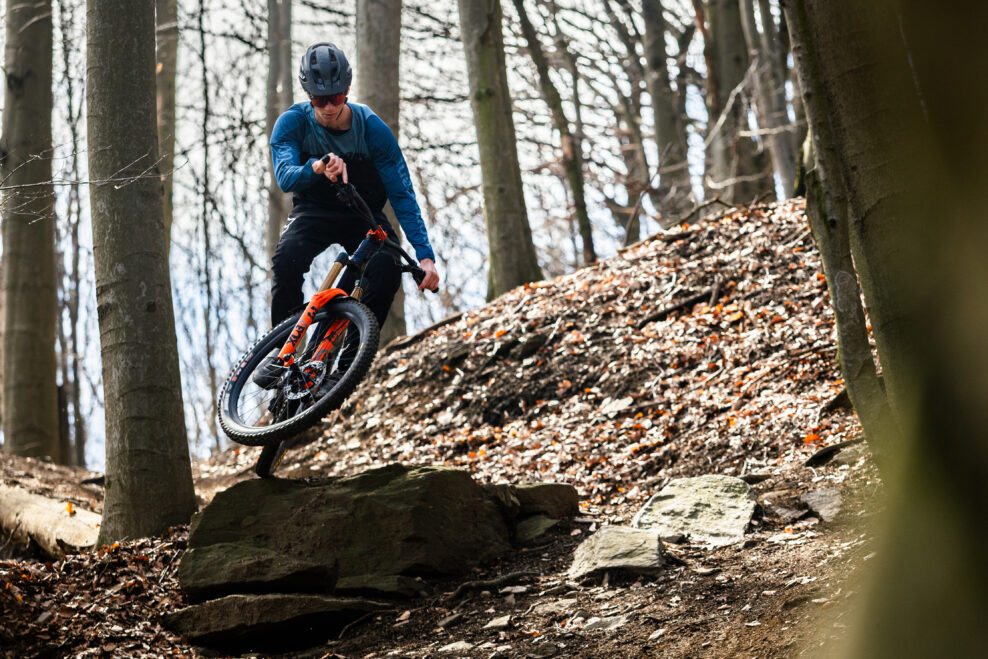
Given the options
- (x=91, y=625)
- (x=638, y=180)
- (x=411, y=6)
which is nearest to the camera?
(x=91, y=625)

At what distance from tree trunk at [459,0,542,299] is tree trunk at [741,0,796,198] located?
4.79m

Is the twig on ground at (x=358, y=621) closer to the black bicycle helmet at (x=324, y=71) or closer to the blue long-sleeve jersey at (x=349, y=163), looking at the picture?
the blue long-sleeve jersey at (x=349, y=163)

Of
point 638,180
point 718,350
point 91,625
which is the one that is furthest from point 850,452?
point 638,180

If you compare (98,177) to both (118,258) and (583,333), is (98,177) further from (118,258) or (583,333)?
(583,333)

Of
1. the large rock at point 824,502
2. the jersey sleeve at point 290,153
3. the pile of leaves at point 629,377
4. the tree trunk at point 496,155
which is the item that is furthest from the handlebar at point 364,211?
the tree trunk at point 496,155

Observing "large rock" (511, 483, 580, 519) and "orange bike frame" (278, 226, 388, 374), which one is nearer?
"orange bike frame" (278, 226, 388, 374)

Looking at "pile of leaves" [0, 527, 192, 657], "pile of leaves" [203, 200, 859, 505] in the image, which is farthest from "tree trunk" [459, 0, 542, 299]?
"pile of leaves" [0, 527, 192, 657]

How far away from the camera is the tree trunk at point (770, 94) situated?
13.6 metres

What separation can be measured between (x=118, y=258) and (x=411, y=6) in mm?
10793

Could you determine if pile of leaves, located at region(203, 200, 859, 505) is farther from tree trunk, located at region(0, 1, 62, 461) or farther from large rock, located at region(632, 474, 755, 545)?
tree trunk, located at region(0, 1, 62, 461)

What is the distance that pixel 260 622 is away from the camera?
4.26 metres

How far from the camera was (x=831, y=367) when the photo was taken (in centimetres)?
650

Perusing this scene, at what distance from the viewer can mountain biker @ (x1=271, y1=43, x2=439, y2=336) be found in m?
4.94

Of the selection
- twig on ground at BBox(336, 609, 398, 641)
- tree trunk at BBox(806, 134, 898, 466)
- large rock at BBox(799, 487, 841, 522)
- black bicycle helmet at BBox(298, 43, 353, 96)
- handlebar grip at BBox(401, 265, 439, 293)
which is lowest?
twig on ground at BBox(336, 609, 398, 641)
